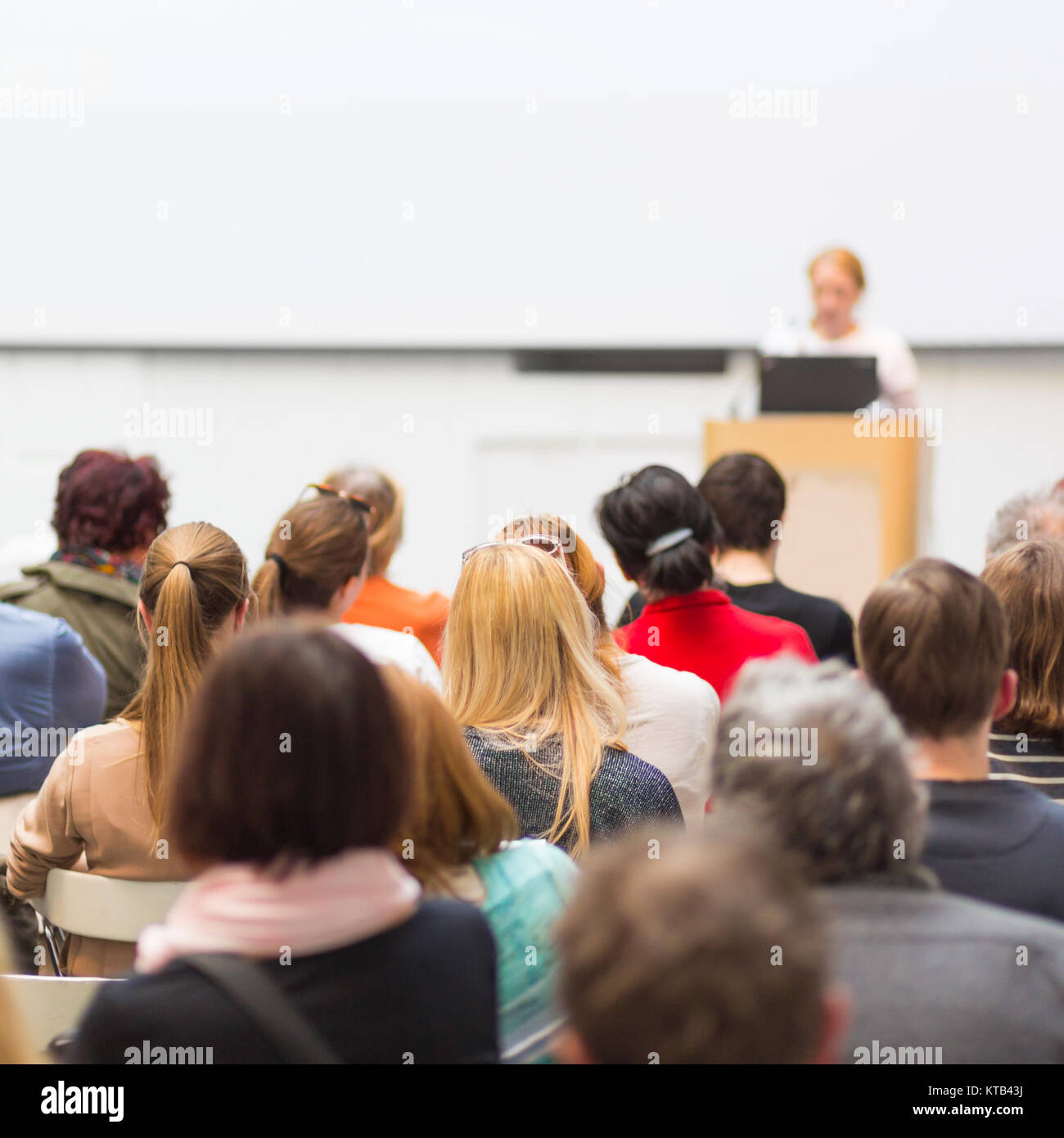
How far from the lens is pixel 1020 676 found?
69.2 inches

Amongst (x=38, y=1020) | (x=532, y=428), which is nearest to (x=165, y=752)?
(x=38, y=1020)

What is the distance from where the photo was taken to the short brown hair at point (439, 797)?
1.24 m

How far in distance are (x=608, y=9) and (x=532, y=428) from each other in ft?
5.15

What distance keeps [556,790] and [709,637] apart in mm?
845

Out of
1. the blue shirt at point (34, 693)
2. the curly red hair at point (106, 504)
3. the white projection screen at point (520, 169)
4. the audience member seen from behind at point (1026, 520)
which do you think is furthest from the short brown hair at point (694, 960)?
the white projection screen at point (520, 169)

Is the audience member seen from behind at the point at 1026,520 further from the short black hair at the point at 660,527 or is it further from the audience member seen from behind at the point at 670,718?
the audience member seen from behind at the point at 670,718

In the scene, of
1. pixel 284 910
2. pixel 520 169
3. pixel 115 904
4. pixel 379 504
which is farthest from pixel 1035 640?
pixel 520 169

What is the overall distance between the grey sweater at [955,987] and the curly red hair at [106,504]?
213 centimetres

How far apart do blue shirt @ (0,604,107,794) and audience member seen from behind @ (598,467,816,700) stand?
1.05 meters

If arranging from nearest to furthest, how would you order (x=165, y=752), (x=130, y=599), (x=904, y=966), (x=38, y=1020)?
(x=904, y=966) → (x=38, y=1020) → (x=165, y=752) → (x=130, y=599)

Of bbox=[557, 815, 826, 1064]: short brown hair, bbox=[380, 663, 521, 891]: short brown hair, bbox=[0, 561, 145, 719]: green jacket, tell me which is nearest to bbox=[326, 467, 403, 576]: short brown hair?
bbox=[0, 561, 145, 719]: green jacket

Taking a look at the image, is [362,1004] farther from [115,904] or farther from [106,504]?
[106,504]

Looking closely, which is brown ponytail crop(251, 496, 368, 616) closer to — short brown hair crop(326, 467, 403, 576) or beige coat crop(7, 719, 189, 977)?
short brown hair crop(326, 467, 403, 576)

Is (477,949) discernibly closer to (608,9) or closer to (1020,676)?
(1020,676)
